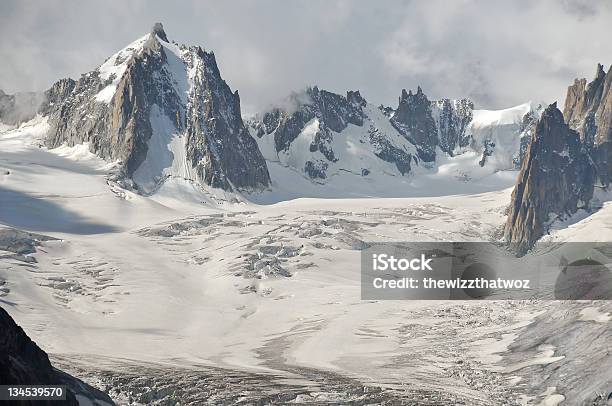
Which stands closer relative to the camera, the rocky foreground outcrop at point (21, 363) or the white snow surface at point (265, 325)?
the rocky foreground outcrop at point (21, 363)

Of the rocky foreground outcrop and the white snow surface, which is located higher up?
the rocky foreground outcrop

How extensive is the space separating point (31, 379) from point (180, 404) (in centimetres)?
2088

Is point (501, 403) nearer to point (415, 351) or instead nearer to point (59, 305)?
point (415, 351)

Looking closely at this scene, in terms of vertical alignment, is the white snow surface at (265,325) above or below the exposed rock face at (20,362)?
below

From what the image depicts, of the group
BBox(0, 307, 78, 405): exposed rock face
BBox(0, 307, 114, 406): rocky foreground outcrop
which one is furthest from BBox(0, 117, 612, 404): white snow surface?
BBox(0, 307, 78, 405): exposed rock face

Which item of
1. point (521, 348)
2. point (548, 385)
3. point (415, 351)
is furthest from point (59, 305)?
point (548, 385)

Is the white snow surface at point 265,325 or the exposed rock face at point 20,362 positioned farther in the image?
the white snow surface at point 265,325

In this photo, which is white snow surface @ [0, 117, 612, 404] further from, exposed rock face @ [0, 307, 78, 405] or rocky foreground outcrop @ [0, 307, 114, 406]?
exposed rock face @ [0, 307, 78, 405]

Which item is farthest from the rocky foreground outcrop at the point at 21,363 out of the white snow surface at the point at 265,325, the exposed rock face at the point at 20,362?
the white snow surface at the point at 265,325

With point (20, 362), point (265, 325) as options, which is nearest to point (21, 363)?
point (20, 362)

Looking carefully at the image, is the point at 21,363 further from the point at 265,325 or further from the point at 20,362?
the point at 265,325

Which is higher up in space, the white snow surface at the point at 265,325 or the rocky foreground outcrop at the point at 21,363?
the rocky foreground outcrop at the point at 21,363

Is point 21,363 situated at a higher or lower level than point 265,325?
higher

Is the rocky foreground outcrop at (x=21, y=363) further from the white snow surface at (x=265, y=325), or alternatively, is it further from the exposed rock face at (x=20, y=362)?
the white snow surface at (x=265, y=325)
